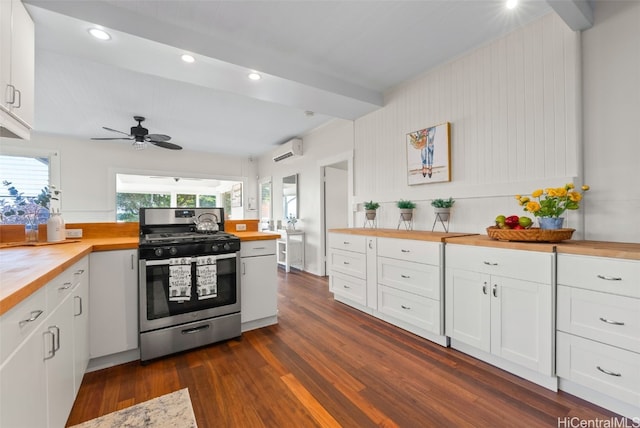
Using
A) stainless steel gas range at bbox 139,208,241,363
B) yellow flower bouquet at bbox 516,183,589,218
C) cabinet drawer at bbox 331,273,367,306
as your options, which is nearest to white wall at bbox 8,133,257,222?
stainless steel gas range at bbox 139,208,241,363

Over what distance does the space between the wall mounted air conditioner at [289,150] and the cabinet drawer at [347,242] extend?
2359 mm

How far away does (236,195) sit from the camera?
770 cm

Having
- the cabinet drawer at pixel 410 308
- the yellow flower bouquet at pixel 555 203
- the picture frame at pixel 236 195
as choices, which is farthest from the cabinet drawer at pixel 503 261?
the picture frame at pixel 236 195

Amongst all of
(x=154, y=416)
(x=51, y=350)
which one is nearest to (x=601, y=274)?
(x=154, y=416)

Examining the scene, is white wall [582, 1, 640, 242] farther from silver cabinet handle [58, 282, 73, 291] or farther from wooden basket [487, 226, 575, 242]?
silver cabinet handle [58, 282, 73, 291]

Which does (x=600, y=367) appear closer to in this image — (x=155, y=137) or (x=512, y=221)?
(x=512, y=221)

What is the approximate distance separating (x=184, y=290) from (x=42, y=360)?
1175 millimetres

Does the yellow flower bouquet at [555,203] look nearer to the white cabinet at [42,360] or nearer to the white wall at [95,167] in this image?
the white cabinet at [42,360]

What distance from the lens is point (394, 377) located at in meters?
1.92

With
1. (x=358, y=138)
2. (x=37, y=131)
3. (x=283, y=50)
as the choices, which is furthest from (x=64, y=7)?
(x=37, y=131)

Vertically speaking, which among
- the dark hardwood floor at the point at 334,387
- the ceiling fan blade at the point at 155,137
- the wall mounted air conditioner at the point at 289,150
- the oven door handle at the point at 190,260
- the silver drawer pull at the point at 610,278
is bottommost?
the dark hardwood floor at the point at 334,387

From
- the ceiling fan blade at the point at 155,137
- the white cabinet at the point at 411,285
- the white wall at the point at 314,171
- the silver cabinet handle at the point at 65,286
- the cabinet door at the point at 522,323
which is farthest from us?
the white wall at the point at 314,171

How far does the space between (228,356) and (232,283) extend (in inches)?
23.4

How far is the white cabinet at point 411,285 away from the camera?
2.37 meters
